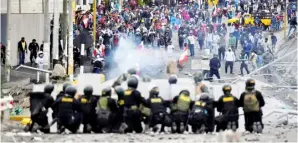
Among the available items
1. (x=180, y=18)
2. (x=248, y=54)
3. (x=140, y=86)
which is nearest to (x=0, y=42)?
(x=248, y=54)

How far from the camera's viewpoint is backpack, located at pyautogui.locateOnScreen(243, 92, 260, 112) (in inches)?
1017

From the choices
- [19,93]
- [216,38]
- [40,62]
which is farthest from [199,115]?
[216,38]

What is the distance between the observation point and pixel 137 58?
141 ft

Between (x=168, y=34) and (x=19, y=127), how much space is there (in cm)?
2602

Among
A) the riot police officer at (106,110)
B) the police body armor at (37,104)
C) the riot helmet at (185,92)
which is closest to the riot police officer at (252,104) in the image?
the riot helmet at (185,92)

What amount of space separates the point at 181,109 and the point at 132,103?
1088 millimetres

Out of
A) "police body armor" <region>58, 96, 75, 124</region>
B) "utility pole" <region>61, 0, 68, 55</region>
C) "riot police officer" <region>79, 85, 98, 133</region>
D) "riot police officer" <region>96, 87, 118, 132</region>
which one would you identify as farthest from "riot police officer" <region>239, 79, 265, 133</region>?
"utility pole" <region>61, 0, 68, 55</region>

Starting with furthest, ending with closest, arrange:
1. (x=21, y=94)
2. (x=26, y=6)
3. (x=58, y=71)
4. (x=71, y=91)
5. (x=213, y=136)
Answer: (x=26, y=6)
(x=58, y=71)
(x=21, y=94)
(x=71, y=91)
(x=213, y=136)

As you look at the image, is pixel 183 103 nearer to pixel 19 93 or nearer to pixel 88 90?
pixel 88 90

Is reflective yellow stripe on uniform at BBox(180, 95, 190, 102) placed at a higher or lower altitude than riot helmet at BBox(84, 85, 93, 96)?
lower

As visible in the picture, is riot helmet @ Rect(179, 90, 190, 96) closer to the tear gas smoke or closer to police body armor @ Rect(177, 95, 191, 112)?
police body armor @ Rect(177, 95, 191, 112)

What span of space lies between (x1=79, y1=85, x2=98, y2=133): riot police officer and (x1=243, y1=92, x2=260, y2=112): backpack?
10.9 feet

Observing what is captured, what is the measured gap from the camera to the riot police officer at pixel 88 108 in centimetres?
2570

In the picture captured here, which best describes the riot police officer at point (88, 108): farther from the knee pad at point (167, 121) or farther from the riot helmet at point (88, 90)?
the knee pad at point (167, 121)
